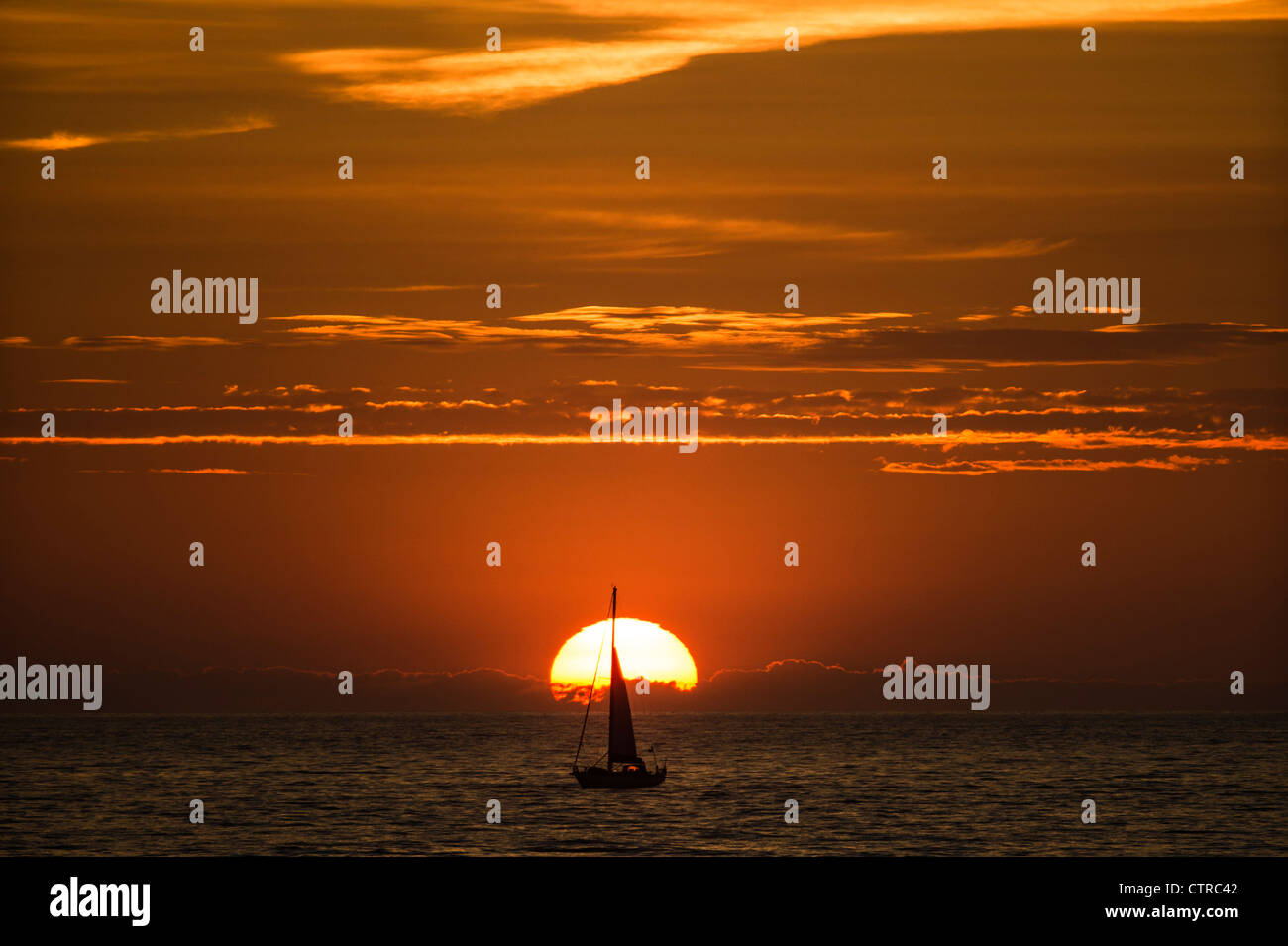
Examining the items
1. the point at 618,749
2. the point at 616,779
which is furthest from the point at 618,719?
the point at 616,779

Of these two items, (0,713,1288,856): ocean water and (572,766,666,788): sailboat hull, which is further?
(572,766,666,788): sailboat hull

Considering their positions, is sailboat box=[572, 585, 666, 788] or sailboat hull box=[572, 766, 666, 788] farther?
sailboat hull box=[572, 766, 666, 788]

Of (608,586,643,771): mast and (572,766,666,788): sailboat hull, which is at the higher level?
(608,586,643,771): mast

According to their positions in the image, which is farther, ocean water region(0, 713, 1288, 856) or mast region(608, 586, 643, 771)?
mast region(608, 586, 643, 771)

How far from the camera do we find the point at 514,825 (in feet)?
288

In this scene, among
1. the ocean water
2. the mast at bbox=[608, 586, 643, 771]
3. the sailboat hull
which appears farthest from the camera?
the sailboat hull

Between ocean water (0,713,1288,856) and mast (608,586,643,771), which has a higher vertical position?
mast (608,586,643,771)

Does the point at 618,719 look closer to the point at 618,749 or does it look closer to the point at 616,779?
the point at 618,749

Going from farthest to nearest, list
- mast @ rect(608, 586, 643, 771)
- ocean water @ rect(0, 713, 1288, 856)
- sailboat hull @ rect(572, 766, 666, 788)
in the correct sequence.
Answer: sailboat hull @ rect(572, 766, 666, 788)
mast @ rect(608, 586, 643, 771)
ocean water @ rect(0, 713, 1288, 856)
